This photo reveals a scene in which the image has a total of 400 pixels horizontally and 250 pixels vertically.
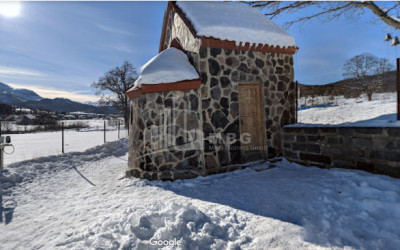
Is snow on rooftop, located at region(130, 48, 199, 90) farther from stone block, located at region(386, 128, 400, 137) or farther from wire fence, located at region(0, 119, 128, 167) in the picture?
wire fence, located at region(0, 119, 128, 167)

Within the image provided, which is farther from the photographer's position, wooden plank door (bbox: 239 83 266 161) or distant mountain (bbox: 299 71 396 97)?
distant mountain (bbox: 299 71 396 97)

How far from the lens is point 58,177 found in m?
5.39

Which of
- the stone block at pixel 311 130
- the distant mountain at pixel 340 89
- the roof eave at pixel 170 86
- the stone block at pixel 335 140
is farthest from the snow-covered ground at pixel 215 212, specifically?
the distant mountain at pixel 340 89

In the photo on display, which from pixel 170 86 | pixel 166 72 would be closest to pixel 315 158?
pixel 170 86

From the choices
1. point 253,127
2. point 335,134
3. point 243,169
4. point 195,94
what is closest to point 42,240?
point 195,94

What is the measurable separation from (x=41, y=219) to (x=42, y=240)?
80 cm

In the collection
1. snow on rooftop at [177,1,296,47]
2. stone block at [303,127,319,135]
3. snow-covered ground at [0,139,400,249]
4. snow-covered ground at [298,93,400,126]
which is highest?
snow on rooftop at [177,1,296,47]

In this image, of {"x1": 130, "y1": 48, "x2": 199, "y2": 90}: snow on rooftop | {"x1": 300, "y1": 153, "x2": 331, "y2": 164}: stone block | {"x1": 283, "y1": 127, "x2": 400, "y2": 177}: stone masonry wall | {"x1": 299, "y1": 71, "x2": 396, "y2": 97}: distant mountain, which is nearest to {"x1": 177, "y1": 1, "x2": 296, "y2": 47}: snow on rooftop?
{"x1": 130, "y1": 48, "x2": 199, "y2": 90}: snow on rooftop

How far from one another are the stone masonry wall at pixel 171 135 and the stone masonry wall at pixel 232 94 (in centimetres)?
28

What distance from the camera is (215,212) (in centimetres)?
289

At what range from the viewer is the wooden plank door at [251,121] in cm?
534

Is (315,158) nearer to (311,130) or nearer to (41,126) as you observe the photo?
(311,130)

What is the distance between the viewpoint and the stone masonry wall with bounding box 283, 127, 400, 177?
3.58 meters

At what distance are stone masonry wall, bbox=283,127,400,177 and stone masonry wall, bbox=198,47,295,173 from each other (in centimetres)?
70
